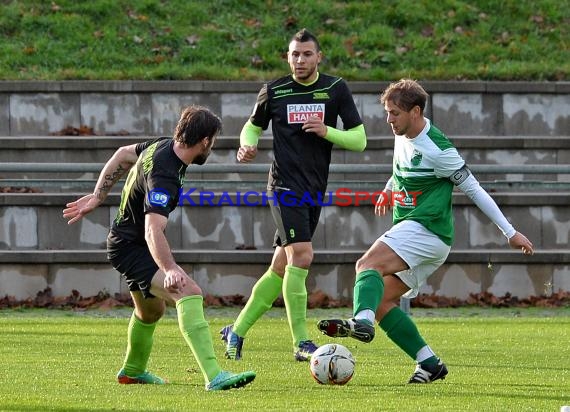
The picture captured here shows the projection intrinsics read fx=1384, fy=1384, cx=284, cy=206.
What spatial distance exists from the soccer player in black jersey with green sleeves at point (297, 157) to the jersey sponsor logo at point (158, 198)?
2490 mm

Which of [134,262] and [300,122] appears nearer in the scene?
[134,262]

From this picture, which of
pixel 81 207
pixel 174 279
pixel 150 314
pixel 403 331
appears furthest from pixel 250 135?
pixel 174 279

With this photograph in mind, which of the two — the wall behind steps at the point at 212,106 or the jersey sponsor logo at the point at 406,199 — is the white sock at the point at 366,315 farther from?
the wall behind steps at the point at 212,106

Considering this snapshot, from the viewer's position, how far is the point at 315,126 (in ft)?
32.1

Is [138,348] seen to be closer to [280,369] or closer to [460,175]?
[280,369]

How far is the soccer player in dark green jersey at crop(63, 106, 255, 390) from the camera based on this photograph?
7445 mm

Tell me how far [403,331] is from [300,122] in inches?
91.0

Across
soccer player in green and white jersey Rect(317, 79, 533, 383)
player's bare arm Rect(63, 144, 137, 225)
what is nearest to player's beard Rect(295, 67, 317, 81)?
soccer player in green and white jersey Rect(317, 79, 533, 383)

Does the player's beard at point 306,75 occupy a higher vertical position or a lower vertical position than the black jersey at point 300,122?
higher

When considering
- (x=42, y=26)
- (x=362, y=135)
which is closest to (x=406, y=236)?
(x=362, y=135)

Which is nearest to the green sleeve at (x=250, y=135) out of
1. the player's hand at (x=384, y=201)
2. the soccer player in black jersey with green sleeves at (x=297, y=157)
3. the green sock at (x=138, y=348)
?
the soccer player in black jersey with green sleeves at (x=297, y=157)

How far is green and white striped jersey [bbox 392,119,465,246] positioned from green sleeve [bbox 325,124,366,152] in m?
1.44

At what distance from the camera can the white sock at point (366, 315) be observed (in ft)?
25.6

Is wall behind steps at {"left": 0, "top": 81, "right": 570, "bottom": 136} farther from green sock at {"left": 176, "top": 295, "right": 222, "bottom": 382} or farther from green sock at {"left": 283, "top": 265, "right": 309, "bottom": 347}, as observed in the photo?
green sock at {"left": 176, "top": 295, "right": 222, "bottom": 382}
